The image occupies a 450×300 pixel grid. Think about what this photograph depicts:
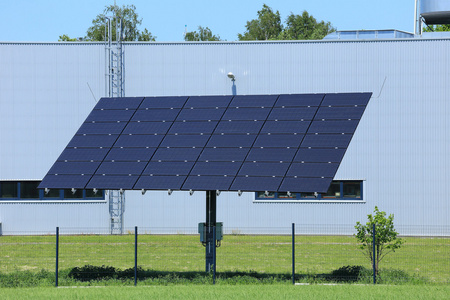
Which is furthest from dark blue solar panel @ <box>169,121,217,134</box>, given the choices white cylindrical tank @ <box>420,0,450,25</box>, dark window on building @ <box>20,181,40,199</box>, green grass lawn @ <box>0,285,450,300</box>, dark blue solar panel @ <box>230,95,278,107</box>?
white cylindrical tank @ <box>420,0,450,25</box>

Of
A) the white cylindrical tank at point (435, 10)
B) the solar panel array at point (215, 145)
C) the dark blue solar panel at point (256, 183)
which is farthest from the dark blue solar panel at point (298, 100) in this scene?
the white cylindrical tank at point (435, 10)

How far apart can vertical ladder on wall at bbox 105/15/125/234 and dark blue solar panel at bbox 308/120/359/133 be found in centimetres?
2125

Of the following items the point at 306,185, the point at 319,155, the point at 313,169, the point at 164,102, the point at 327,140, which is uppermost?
the point at 164,102

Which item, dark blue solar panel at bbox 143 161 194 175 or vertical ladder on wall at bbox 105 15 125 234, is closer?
dark blue solar panel at bbox 143 161 194 175

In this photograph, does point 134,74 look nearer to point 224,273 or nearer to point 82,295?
point 224,273

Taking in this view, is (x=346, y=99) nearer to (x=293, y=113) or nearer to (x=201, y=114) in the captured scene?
(x=293, y=113)

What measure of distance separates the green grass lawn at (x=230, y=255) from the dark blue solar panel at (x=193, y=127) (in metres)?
4.36

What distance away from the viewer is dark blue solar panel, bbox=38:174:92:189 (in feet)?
80.0

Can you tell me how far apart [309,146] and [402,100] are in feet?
66.2

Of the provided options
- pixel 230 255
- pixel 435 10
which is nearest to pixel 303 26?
pixel 435 10

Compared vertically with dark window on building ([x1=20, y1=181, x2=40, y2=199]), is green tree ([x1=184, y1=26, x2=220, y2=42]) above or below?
above

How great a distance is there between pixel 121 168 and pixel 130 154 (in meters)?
0.88

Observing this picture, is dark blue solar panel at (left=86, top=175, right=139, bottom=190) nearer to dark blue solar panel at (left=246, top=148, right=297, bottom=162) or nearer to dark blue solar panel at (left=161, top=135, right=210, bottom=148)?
dark blue solar panel at (left=161, top=135, right=210, bottom=148)

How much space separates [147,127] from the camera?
2689cm
